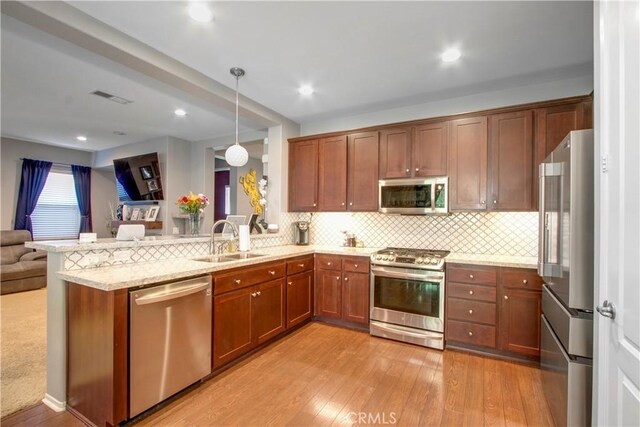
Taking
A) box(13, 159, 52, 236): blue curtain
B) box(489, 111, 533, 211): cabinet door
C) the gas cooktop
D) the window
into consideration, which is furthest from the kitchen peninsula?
the window

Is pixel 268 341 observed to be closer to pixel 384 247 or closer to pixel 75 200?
pixel 384 247

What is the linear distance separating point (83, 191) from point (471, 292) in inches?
324

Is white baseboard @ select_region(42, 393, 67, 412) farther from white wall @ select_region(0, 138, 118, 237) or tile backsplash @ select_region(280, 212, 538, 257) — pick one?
white wall @ select_region(0, 138, 118, 237)

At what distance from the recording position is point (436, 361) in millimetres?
2803

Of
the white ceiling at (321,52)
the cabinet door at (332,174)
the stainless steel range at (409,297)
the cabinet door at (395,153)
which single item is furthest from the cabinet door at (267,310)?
the white ceiling at (321,52)

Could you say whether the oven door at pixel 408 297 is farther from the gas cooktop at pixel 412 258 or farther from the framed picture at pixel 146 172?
the framed picture at pixel 146 172

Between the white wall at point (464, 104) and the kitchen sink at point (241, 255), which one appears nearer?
the white wall at point (464, 104)

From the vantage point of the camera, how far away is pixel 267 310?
3006mm

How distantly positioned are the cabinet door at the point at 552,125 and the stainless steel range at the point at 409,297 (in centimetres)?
124

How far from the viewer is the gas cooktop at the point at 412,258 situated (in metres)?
3.08

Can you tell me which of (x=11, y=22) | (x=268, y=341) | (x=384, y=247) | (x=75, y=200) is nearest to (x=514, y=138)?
(x=384, y=247)

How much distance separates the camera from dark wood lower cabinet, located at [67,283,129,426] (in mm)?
1803

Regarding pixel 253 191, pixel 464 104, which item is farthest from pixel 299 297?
pixel 464 104

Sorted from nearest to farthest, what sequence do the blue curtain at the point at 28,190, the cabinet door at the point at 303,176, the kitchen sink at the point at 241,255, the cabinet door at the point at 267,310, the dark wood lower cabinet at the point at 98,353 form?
the dark wood lower cabinet at the point at 98,353 → the cabinet door at the point at 267,310 → the kitchen sink at the point at 241,255 → the cabinet door at the point at 303,176 → the blue curtain at the point at 28,190
